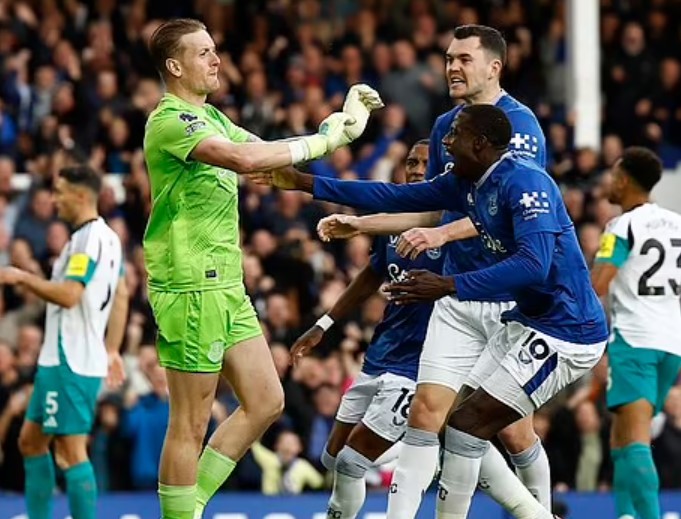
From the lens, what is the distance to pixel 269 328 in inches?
616

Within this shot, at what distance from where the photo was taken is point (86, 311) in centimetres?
1175

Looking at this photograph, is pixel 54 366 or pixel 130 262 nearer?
pixel 54 366

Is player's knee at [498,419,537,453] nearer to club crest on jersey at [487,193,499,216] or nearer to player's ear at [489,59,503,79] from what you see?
club crest on jersey at [487,193,499,216]

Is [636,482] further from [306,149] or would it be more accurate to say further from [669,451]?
[306,149]

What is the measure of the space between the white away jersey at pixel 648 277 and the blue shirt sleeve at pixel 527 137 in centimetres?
215

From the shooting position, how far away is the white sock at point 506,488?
379 inches

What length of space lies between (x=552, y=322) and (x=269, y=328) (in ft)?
21.6

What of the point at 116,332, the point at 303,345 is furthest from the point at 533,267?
the point at 116,332

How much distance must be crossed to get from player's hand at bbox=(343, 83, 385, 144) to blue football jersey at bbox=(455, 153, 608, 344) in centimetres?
56

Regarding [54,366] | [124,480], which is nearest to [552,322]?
[54,366]

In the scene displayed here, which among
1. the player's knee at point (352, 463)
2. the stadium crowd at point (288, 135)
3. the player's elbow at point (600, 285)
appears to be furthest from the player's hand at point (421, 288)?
the stadium crowd at point (288, 135)

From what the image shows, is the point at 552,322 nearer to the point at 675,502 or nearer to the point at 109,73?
the point at 675,502

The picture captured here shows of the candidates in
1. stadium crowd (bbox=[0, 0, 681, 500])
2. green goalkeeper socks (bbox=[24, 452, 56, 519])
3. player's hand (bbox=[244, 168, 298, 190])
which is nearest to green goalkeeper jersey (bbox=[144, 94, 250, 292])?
player's hand (bbox=[244, 168, 298, 190])

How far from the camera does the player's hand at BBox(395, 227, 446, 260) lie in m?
8.98
